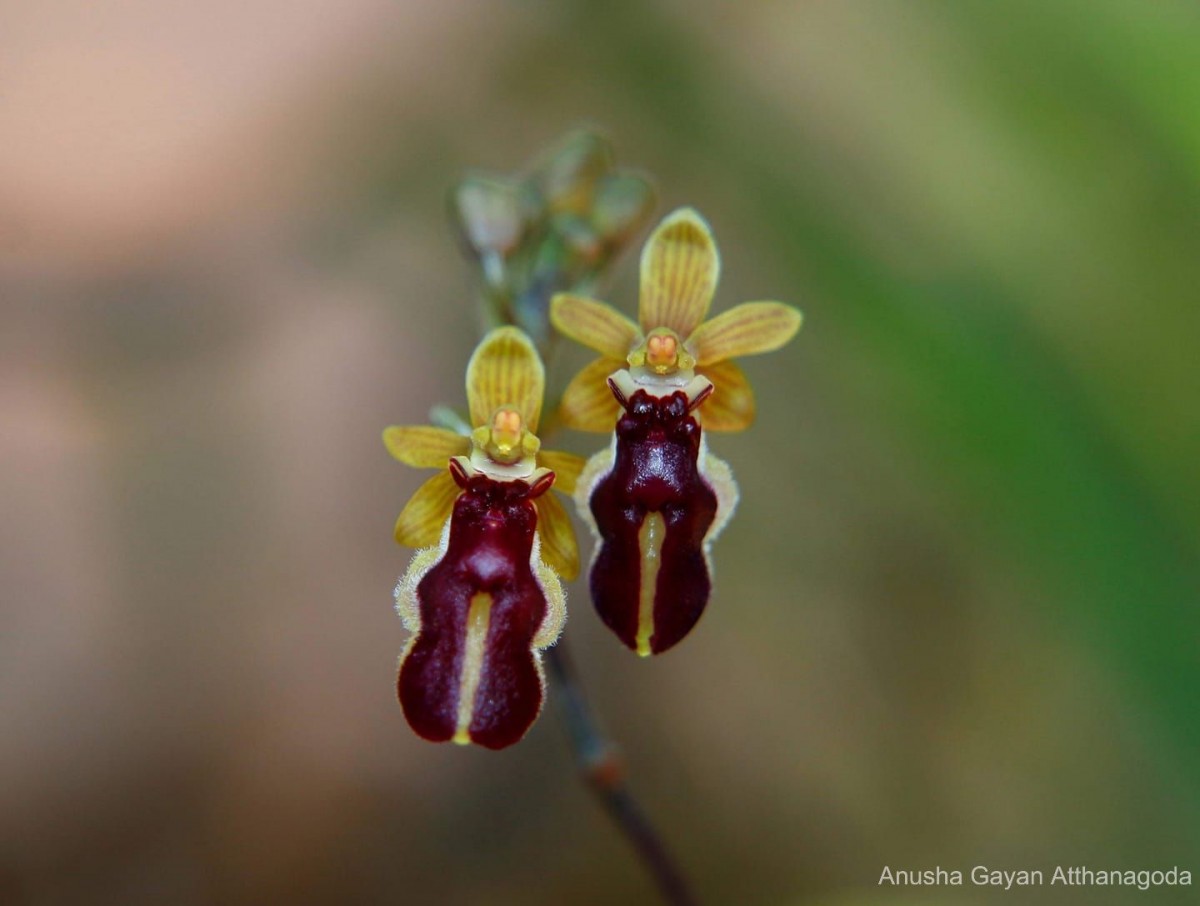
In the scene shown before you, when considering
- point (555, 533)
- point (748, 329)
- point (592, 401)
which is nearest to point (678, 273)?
point (748, 329)

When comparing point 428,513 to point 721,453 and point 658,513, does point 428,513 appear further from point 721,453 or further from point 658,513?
point 721,453

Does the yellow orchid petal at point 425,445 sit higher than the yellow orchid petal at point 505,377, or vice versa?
the yellow orchid petal at point 505,377

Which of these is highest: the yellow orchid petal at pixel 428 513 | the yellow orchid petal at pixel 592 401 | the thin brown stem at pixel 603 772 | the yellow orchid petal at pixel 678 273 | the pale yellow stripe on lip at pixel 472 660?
the yellow orchid petal at pixel 678 273

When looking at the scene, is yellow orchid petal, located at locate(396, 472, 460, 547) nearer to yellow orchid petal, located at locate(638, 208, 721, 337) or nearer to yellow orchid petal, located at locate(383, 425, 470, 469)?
yellow orchid petal, located at locate(383, 425, 470, 469)

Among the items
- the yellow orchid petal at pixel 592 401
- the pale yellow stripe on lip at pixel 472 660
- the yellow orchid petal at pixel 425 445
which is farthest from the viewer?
the yellow orchid petal at pixel 592 401

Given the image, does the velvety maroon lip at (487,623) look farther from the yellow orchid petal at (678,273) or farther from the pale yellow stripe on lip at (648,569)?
the yellow orchid petal at (678,273)

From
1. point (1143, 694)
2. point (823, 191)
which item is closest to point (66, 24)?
point (823, 191)

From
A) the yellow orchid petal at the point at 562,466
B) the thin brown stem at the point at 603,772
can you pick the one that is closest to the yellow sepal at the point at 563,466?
the yellow orchid petal at the point at 562,466

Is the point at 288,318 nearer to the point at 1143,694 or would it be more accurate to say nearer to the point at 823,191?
the point at 823,191
